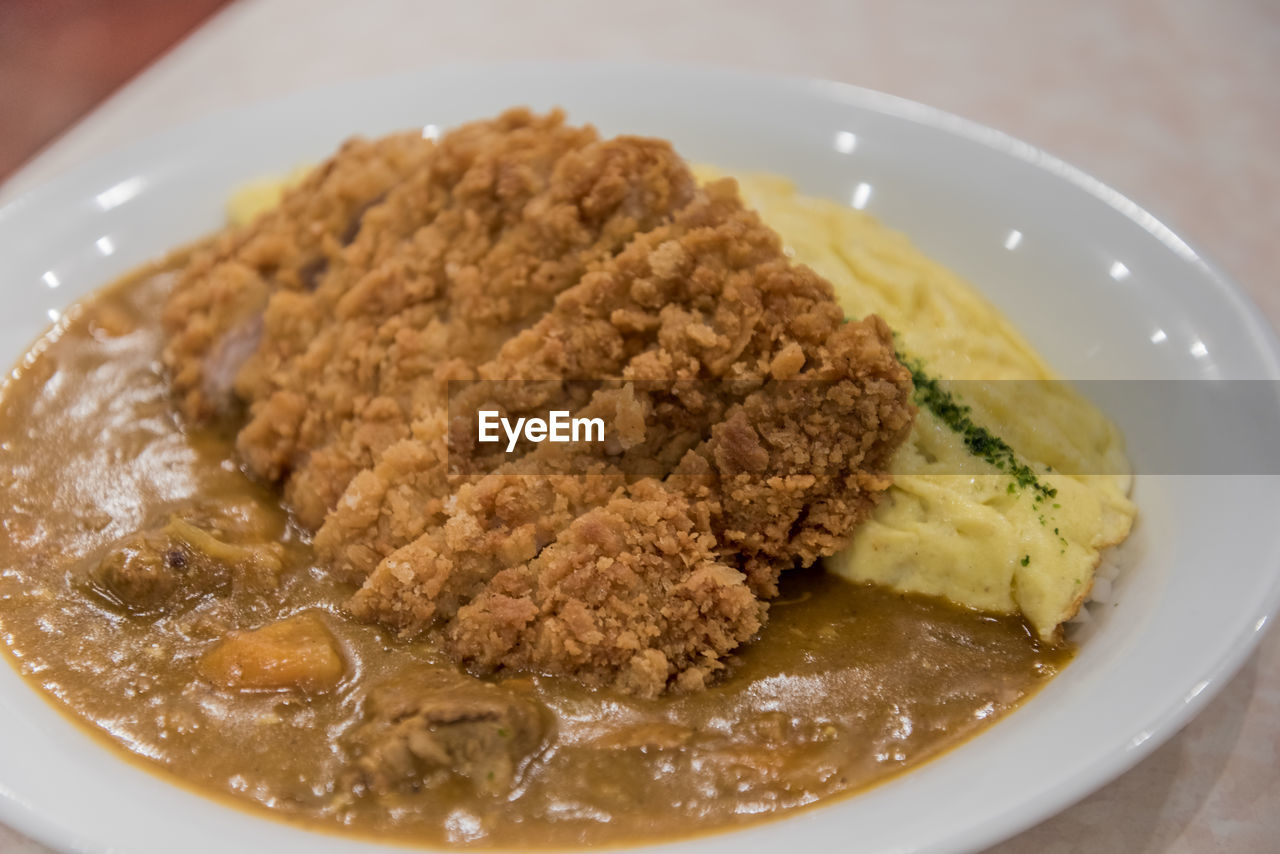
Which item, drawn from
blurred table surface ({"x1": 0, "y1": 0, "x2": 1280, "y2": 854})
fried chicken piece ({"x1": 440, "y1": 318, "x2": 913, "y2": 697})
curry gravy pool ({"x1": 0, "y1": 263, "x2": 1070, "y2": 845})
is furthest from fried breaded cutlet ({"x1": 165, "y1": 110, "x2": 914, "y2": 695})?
blurred table surface ({"x1": 0, "y1": 0, "x2": 1280, "y2": 854})

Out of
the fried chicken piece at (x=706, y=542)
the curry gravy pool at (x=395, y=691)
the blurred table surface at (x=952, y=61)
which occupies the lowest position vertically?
the curry gravy pool at (x=395, y=691)

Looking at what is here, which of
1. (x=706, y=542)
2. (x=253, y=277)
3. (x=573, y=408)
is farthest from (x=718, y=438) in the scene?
(x=253, y=277)

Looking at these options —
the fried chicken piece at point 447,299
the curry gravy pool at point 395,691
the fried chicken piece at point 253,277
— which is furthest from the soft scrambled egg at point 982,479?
the fried chicken piece at point 253,277

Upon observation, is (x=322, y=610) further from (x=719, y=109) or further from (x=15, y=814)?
(x=719, y=109)

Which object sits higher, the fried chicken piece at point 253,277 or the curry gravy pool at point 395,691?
the fried chicken piece at point 253,277

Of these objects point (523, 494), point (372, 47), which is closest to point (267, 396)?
point (523, 494)
